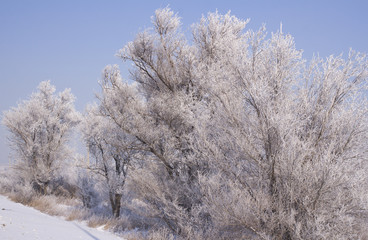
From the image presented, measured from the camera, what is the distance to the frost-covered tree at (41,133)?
17.7 metres

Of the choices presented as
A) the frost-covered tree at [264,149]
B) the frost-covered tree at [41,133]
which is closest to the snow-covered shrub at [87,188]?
the frost-covered tree at [41,133]

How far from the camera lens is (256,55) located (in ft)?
26.1

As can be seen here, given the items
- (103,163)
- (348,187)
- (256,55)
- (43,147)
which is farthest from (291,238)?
(43,147)

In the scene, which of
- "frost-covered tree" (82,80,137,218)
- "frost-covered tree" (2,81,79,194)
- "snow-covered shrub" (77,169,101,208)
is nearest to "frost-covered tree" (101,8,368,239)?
"frost-covered tree" (82,80,137,218)

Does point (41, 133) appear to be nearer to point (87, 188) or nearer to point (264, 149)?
point (87, 188)

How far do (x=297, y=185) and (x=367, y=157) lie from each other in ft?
5.96

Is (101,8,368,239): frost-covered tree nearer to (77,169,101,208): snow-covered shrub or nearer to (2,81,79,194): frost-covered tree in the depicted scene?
(77,169,101,208): snow-covered shrub

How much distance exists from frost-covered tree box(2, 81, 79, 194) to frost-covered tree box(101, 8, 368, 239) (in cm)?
951

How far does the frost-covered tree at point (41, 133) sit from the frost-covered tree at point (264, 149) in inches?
374

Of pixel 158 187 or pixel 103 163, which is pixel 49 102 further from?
pixel 158 187

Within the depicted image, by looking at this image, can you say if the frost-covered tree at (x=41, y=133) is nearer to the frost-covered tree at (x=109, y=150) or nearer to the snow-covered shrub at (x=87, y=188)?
the snow-covered shrub at (x=87, y=188)

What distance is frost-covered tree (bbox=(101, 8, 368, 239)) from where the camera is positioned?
245 inches

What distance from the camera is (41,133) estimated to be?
18.5 meters

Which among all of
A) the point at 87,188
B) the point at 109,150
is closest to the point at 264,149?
the point at 109,150
